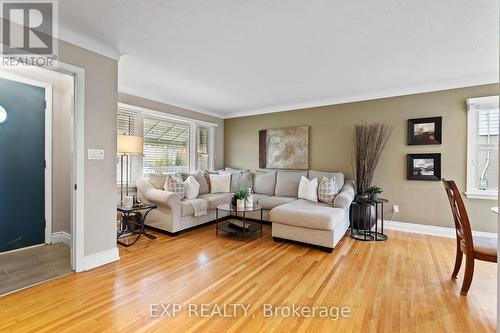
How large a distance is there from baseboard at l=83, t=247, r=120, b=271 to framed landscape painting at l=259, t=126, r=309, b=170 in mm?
3426

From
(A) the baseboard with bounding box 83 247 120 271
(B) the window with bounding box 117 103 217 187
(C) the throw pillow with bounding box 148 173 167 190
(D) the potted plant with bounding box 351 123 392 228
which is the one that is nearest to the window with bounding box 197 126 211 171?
(B) the window with bounding box 117 103 217 187

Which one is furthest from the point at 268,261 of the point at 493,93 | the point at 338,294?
the point at 493,93

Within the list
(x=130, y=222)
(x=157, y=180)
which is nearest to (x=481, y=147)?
(x=157, y=180)

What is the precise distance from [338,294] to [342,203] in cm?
160

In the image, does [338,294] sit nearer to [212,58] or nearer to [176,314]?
[176,314]

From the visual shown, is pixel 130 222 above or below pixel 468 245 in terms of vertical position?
below

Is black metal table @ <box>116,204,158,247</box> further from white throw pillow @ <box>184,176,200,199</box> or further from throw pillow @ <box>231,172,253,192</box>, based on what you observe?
throw pillow @ <box>231,172,253,192</box>

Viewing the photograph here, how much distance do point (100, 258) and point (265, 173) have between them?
10.6 ft

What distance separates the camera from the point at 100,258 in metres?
2.49

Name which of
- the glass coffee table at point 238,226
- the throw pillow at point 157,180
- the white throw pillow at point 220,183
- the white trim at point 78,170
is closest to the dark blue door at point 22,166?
the white trim at point 78,170

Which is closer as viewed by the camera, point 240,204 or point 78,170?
point 78,170

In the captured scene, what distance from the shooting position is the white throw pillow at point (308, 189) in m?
3.94

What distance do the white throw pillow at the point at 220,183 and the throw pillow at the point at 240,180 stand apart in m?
0.12

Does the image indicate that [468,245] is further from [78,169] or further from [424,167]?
[78,169]
